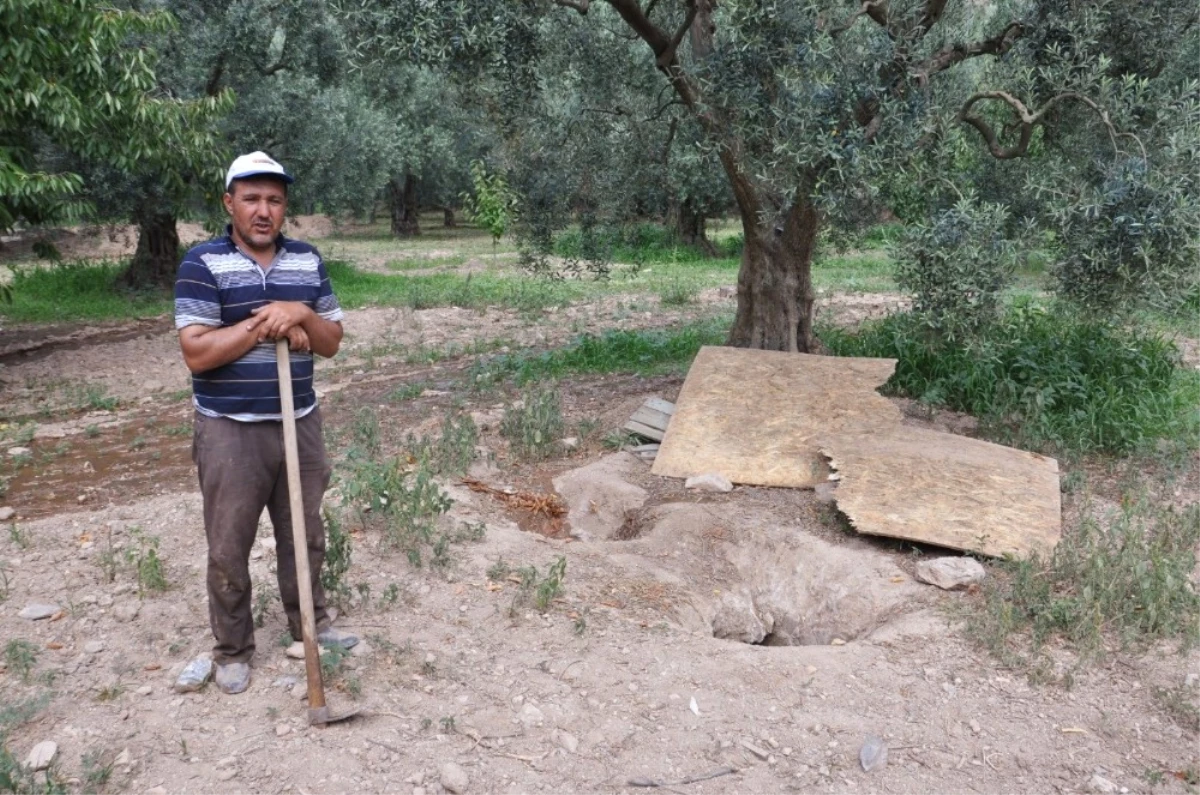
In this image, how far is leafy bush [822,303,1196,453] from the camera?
270 inches

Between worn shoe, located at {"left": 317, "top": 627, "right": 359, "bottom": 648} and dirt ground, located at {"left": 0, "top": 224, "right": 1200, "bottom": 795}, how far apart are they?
0.07 m

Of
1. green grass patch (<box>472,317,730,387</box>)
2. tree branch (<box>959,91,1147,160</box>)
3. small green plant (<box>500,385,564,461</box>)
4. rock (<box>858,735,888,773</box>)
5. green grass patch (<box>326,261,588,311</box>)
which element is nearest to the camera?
rock (<box>858,735,888,773</box>)

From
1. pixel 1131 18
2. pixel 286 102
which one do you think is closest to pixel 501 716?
pixel 1131 18

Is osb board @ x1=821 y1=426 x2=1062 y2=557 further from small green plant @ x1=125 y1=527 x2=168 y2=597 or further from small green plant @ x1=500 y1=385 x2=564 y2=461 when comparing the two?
small green plant @ x1=125 y1=527 x2=168 y2=597

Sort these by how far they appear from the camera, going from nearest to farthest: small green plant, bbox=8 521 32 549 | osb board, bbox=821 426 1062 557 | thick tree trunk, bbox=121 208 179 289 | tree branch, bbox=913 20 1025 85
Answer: small green plant, bbox=8 521 32 549 → osb board, bbox=821 426 1062 557 → tree branch, bbox=913 20 1025 85 → thick tree trunk, bbox=121 208 179 289

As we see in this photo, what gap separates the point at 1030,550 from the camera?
499cm

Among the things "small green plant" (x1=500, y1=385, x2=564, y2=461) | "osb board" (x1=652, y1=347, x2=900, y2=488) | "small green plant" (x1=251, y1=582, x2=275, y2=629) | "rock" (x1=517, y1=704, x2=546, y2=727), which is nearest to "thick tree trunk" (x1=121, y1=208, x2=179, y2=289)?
"small green plant" (x1=500, y1=385, x2=564, y2=461)

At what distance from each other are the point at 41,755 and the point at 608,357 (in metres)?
6.79

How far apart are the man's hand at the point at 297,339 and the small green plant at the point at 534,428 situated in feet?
10.5

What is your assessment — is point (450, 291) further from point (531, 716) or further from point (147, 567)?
point (531, 716)

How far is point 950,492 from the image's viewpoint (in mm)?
5527

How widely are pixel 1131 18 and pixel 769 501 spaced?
153 inches

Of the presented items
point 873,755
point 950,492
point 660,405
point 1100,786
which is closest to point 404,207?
point 660,405

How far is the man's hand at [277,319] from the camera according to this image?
3400 millimetres
